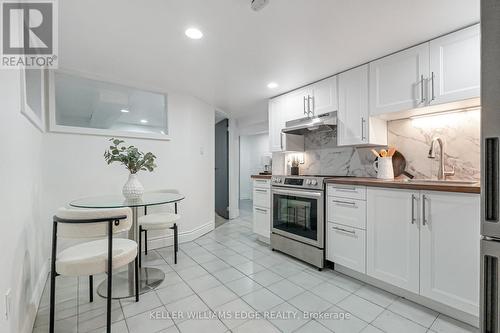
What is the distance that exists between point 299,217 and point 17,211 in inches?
97.5

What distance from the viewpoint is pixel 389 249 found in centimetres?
200

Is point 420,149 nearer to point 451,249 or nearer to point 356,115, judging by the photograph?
point 356,115

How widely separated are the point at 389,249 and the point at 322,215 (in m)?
0.69

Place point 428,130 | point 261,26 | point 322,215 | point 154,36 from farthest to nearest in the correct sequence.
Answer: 1. point 322,215
2. point 428,130
3. point 154,36
4. point 261,26

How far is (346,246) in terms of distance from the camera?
2318 millimetres

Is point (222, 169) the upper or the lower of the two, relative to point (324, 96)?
lower

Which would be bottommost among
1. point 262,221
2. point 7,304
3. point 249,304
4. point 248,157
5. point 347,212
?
point 249,304

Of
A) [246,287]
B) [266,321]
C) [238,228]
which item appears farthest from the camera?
[238,228]

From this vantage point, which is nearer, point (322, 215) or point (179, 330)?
point (179, 330)

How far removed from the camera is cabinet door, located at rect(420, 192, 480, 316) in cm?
157

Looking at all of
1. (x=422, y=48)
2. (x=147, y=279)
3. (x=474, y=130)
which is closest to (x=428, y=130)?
(x=474, y=130)

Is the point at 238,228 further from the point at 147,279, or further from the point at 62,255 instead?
the point at 62,255

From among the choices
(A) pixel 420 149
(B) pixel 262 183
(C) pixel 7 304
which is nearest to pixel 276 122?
(B) pixel 262 183

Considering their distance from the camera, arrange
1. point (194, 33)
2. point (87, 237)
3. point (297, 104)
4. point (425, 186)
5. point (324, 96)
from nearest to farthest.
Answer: point (87, 237), point (425, 186), point (194, 33), point (324, 96), point (297, 104)
